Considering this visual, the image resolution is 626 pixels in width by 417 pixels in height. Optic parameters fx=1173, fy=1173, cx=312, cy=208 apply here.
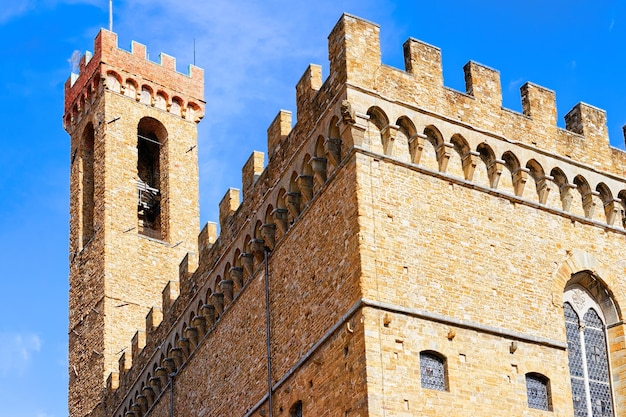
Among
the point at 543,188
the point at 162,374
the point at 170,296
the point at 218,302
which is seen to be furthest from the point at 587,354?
the point at 170,296

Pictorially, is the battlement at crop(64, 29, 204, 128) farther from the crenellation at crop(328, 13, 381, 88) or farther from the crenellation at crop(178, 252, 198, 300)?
the crenellation at crop(328, 13, 381, 88)

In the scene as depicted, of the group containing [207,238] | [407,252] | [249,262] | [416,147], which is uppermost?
[207,238]

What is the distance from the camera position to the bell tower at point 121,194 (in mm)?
35844

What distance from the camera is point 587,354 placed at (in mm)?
21031

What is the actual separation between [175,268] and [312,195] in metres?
17.0

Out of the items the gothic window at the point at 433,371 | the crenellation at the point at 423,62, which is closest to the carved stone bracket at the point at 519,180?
the crenellation at the point at 423,62

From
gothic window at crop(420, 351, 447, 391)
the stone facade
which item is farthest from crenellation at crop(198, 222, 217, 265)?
gothic window at crop(420, 351, 447, 391)

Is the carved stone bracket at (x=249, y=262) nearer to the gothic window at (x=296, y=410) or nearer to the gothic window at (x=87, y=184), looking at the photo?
the gothic window at (x=296, y=410)

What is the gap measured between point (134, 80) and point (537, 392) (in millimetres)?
24265

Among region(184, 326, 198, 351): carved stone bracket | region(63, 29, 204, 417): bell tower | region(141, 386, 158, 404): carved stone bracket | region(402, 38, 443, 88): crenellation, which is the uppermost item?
region(63, 29, 204, 417): bell tower

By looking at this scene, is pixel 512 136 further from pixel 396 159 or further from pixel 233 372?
pixel 233 372

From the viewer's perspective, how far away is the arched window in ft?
67.1

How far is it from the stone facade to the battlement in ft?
50.2

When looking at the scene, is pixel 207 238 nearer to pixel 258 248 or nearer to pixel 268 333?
pixel 258 248
